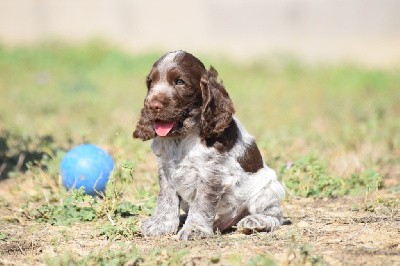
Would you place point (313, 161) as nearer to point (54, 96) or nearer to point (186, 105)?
point (186, 105)

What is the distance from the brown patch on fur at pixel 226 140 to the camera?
233 inches

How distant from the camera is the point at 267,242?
Answer: 18.3ft

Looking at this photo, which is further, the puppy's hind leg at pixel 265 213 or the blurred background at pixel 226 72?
the blurred background at pixel 226 72

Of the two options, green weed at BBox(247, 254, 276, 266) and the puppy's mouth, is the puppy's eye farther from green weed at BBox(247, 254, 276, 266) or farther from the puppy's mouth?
green weed at BBox(247, 254, 276, 266)

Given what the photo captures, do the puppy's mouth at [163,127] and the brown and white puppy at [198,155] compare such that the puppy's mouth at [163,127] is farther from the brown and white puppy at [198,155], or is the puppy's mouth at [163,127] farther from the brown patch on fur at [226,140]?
the brown patch on fur at [226,140]

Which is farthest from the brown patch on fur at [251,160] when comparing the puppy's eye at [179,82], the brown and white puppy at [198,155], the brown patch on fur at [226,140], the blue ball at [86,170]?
the blue ball at [86,170]

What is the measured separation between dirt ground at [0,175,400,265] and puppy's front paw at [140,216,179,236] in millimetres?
83

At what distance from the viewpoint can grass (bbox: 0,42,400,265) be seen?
6133 millimetres

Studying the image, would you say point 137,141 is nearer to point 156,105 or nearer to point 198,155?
point 198,155

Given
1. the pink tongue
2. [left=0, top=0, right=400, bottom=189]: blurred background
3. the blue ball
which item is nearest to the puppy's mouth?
the pink tongue

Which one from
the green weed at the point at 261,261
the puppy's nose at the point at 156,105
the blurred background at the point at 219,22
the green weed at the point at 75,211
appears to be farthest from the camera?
the blurred background at the point at 219,22

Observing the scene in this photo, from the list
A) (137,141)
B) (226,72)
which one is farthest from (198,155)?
(226,72)

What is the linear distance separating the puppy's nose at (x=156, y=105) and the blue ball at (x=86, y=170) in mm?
1680

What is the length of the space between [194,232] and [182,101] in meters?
0.99
